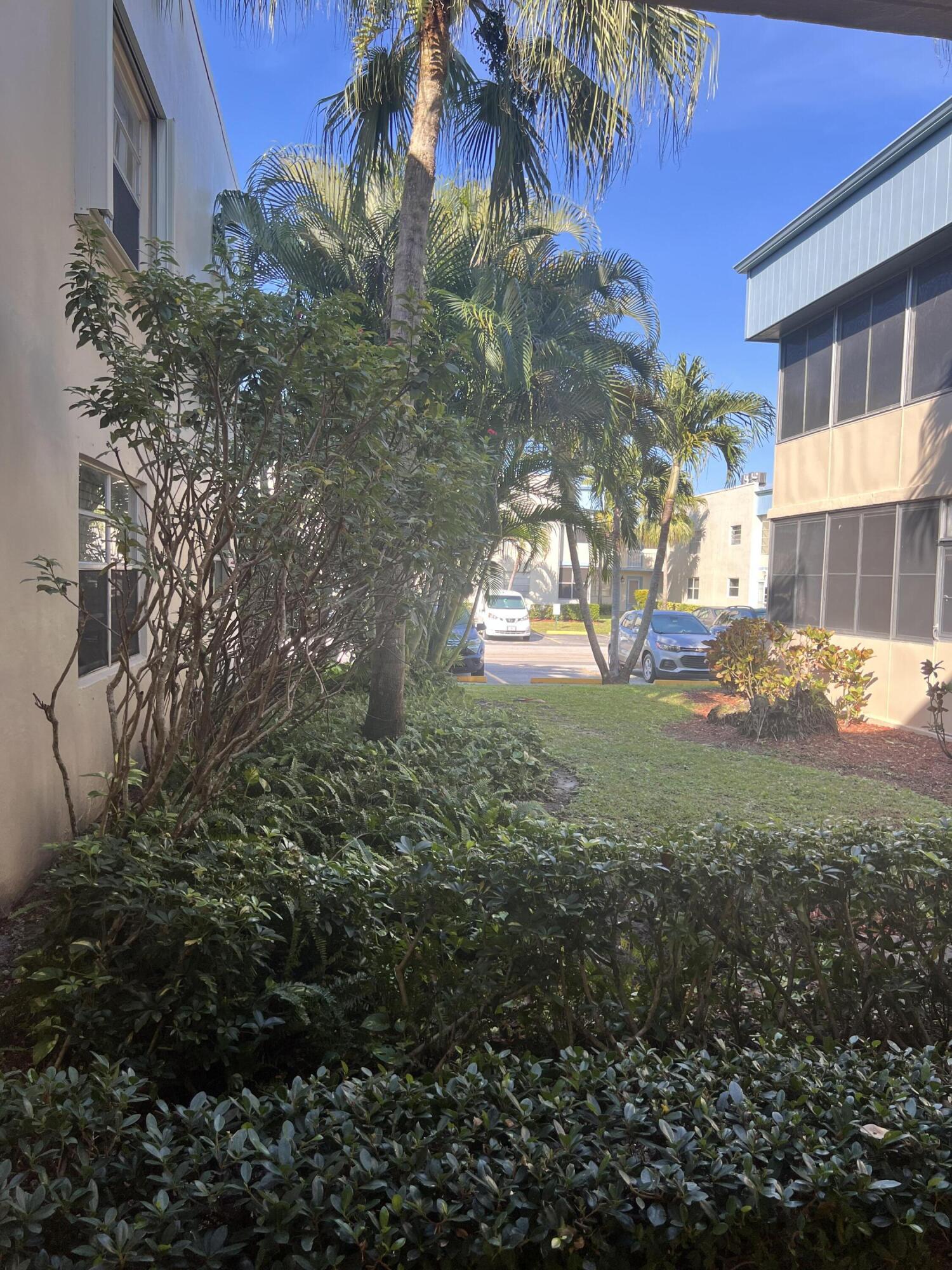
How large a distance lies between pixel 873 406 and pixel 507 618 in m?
10.3

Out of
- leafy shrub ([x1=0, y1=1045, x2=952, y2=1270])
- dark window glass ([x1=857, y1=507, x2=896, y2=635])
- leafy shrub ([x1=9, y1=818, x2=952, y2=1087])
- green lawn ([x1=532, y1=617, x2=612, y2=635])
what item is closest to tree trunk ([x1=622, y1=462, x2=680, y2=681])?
green lawn ([x1=532, y1=617, x2=612, y2=635])

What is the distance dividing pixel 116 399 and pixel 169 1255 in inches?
105

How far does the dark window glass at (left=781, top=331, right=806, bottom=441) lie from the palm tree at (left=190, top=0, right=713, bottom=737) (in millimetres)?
5365

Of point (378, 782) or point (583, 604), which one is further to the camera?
point (583, 604)

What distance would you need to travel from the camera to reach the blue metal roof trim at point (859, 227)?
7504 millimetres

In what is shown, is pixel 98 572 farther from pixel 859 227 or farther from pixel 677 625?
pixel 677 625

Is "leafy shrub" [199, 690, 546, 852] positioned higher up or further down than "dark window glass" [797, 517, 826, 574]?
further down

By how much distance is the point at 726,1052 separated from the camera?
6.14ft

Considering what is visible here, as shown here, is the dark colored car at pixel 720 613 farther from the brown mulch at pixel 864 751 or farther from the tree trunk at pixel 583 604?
the brown mulch at pixel 864 751

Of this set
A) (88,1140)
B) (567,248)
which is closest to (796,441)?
(567,248)

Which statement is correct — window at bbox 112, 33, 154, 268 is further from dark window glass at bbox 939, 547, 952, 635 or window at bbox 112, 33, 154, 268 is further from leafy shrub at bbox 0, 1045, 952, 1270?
dark window glass at bbox 939, 547, 952, 635

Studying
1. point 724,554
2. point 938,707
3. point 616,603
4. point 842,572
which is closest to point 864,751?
point 938,707

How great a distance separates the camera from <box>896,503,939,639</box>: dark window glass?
799 centimetres

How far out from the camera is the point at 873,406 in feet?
29.4
